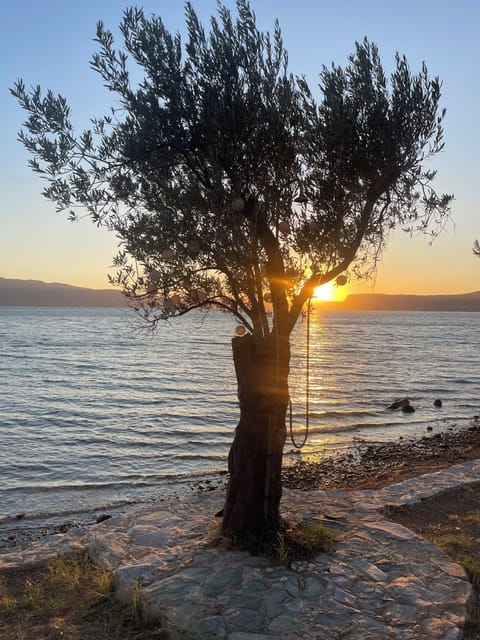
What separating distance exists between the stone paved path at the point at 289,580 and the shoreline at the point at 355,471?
11.1 ft

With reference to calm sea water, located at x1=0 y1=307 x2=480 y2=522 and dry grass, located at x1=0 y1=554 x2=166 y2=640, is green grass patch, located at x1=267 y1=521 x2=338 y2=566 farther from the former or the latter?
calm sea water, located at x1=0 y1=307 x2=480 y2=522

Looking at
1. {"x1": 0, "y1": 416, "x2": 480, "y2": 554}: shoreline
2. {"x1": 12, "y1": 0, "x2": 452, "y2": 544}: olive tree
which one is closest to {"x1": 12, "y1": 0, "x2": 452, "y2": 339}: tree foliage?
{"x1": 12, "y1": 0, "x2": 452, "y2": 544}: olive tree

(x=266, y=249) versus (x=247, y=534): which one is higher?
(x=266, y=249)

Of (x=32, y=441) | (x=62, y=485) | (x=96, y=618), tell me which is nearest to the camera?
(x=96, y=618)

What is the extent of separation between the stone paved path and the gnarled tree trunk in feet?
1.80

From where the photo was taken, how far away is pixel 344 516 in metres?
9.75

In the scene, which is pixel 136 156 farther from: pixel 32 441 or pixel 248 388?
pixel 32 441

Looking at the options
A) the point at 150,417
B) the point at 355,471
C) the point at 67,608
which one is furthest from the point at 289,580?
the point at 150,417

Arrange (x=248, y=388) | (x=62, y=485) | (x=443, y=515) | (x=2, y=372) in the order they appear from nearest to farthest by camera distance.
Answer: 1. (x=248, y=388)
2. (x=443, y=515)
3. (x=62, y=485)
4. (x=2, y=372)

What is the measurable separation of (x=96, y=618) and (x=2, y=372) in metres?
40.5

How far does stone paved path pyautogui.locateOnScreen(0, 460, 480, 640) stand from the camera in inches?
241

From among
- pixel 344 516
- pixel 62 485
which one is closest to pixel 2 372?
pixel 62 485

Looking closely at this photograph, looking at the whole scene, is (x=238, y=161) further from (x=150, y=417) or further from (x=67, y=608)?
(x=150, y=417)

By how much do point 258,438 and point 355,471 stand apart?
34.5ft
